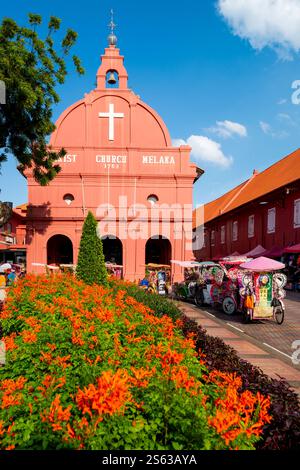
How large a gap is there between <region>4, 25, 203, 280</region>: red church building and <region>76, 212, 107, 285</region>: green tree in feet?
26.6

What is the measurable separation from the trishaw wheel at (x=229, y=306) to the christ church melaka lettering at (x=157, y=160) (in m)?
12.7

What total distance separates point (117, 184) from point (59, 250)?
7582 millimetres

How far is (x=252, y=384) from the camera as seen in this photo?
3400 mm

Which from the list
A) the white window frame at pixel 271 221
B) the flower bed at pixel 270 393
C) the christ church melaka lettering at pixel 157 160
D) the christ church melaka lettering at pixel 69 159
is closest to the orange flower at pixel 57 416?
the flower bed at pixel 270 393

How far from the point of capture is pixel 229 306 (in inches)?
498

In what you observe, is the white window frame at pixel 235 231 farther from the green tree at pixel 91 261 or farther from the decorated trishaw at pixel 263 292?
the decorated trishaw at pixel 263 292

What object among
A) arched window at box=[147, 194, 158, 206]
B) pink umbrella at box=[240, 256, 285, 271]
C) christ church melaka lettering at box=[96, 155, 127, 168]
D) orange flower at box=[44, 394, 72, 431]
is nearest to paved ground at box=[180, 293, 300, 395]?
pink umbrella at box=[240, 256, 285, 271]

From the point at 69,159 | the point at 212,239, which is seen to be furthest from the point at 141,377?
the point at 212,239

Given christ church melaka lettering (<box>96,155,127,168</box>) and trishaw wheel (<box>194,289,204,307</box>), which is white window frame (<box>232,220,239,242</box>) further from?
trishaw wheel (<box>194,289,204,307</box>)

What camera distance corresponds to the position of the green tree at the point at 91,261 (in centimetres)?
1309

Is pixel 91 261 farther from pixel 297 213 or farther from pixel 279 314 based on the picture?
pixel 297 213

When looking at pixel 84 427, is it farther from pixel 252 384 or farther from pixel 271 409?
pixel 252 384

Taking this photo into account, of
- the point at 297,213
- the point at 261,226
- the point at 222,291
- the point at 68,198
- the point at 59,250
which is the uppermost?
the point at 68,198

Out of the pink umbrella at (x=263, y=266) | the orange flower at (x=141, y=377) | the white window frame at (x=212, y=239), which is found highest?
the white window frame at (x=212, y=239)
